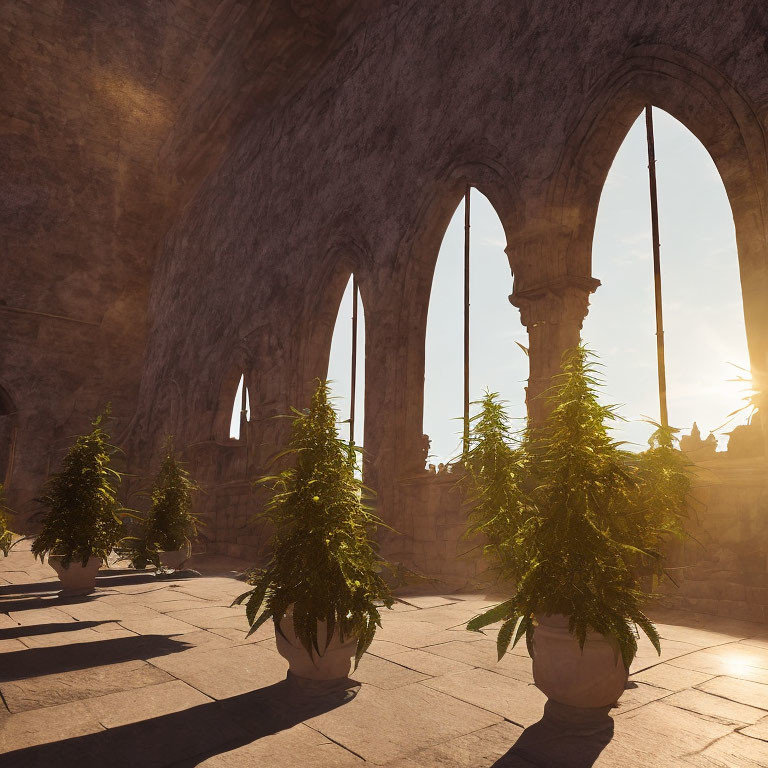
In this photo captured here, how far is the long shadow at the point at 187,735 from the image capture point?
202cm

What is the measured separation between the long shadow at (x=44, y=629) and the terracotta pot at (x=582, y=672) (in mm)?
2947

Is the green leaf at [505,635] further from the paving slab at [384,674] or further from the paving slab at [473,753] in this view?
the paving slab at [384,674]

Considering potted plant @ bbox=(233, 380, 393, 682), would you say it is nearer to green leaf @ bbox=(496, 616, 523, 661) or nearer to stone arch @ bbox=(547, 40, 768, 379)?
green leaf @ bbox=(496, 616, 523, 661)

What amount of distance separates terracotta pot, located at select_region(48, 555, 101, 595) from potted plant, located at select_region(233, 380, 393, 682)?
2978 millimetres

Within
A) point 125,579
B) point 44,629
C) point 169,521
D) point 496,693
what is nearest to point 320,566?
point 496,693

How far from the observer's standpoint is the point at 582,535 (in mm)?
2363

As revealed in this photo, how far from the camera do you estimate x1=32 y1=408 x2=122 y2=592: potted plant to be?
5.06m

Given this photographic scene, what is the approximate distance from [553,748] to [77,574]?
4.36m

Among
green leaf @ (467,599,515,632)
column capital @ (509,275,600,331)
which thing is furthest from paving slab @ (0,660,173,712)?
column capital @ (509,275,600,331)

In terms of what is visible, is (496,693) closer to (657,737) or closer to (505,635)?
(505,635)

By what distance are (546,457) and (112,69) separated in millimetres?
17227

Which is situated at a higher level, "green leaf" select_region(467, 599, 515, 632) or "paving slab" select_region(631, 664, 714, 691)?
"green leaf" select_region(467, 599, 515, 632)

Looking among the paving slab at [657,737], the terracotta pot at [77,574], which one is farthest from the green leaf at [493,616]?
the terracotta pot at [77,574]

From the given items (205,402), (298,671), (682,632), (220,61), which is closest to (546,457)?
(298,671)
